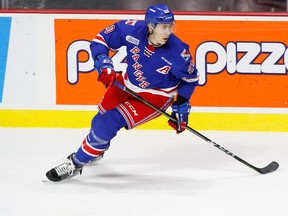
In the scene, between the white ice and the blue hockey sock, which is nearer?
the white ice

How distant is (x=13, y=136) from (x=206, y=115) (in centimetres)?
136

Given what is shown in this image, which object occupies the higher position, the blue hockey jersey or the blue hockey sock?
the blue hockey jersey

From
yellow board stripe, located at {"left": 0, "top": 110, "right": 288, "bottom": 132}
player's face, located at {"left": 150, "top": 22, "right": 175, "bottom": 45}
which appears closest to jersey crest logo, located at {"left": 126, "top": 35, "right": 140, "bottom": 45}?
player's face, located at {"left": 150, "top": 22, "right": 175, "bottom": 45}

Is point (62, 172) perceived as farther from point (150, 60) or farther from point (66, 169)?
point (150, 60)

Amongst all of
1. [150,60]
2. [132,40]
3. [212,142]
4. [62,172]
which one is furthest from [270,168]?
[62,172]

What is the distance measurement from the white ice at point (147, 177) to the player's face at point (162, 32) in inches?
30.3

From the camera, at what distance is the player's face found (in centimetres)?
382

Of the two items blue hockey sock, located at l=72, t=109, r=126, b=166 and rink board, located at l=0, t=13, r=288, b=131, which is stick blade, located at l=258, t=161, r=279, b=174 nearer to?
blue hockey sock, located at l=72, t=109, r=126, b=166

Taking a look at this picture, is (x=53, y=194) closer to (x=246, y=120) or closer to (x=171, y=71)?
(x=171, y=71)

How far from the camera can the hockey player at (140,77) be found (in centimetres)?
387

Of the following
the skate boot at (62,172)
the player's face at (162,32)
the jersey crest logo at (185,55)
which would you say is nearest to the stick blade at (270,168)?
the jersey crest logo at (185,55)

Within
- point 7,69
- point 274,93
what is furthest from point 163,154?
point 7,69

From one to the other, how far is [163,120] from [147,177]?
48.4 inches

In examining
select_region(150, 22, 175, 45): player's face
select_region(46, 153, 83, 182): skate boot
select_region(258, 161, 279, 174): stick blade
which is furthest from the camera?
select_region(258, 161, 279, 174): stick blade
